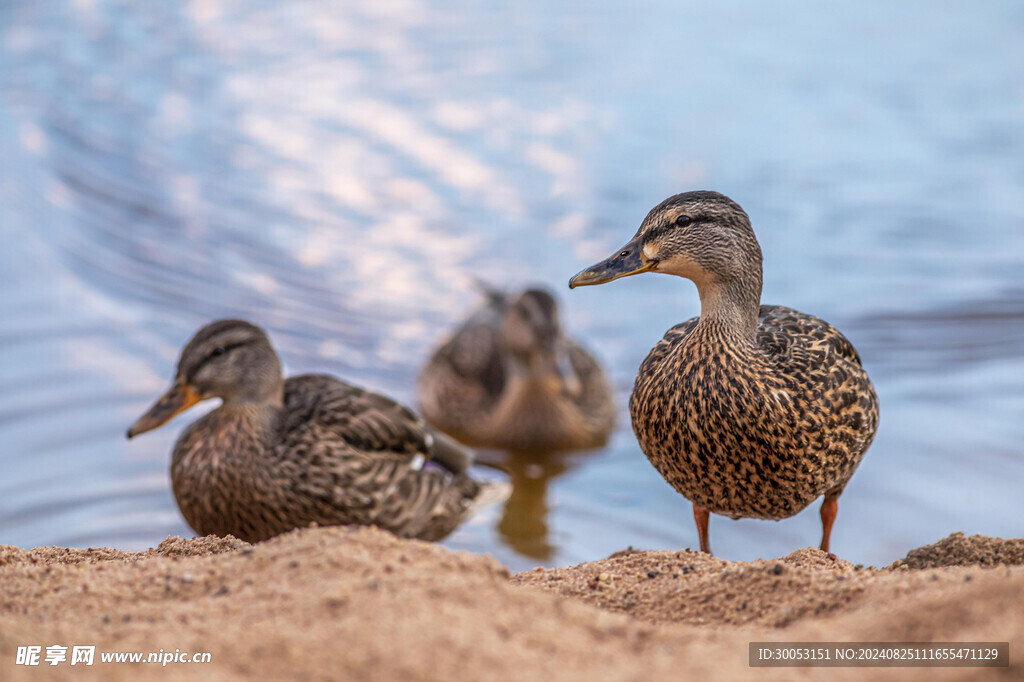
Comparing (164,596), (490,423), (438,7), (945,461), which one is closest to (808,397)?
(164,596)

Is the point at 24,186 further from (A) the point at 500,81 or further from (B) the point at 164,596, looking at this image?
(B) the point at 164,596

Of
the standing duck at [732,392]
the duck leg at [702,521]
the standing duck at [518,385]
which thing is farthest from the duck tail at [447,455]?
the standing duck at [732,392]

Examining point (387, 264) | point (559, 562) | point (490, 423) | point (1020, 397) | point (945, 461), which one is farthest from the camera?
point (387, 264)

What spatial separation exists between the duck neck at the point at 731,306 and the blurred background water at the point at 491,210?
7.44ft

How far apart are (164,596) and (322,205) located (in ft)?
24.4

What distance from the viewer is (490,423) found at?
841 cm

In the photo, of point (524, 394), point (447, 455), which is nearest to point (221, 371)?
point (447, 455)

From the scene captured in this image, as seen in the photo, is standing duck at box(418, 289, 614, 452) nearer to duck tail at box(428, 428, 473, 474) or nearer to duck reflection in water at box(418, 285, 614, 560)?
duck reflection in water at box(418, 285, 614, 560)

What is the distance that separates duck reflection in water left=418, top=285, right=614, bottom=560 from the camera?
8.02 meters

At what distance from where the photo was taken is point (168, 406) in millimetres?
5379

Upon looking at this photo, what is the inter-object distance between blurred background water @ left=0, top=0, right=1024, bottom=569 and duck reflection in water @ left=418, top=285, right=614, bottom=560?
21 cm

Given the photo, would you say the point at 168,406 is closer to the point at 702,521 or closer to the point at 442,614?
the point at 702,521

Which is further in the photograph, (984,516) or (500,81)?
(500,81)

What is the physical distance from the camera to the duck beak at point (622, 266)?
4008mm
